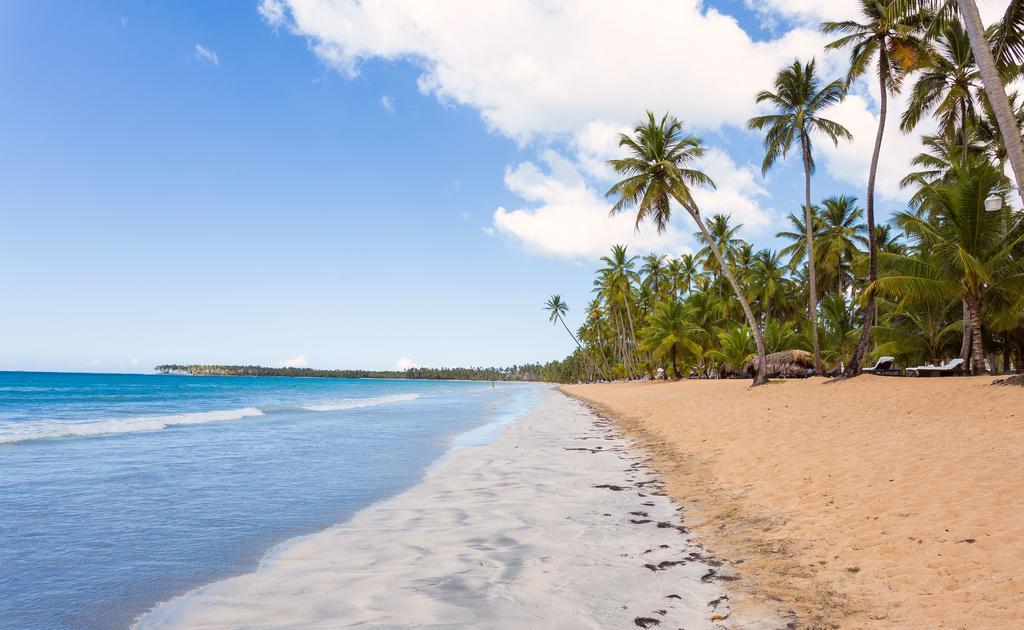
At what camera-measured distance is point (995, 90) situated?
8.97 meters

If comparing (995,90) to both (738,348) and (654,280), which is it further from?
(654,280)

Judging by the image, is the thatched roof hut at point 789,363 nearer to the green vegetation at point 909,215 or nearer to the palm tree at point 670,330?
the green vegetation at point 909,215

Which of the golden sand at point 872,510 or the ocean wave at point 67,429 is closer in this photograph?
the golden sand at point 872,510

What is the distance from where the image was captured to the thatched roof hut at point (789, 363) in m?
28.9

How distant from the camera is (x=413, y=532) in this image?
5.88 metres

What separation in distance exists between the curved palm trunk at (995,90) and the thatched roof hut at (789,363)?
69.3ft

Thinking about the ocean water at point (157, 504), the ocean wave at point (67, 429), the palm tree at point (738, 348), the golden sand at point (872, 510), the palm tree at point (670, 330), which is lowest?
the ocean wave at point (67, 429)

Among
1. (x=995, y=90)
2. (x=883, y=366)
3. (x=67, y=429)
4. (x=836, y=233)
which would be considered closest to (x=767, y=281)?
(x=836, y=233)

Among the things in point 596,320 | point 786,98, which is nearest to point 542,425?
point 786,98

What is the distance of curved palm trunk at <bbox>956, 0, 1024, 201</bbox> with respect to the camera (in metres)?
8.96

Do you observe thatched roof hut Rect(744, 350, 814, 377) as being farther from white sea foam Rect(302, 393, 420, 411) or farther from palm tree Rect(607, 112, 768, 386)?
white sea foam Rect(302, 393, 420, 411)

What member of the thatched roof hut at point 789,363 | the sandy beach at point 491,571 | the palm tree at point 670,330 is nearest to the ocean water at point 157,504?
the sandy beach at point 491,571

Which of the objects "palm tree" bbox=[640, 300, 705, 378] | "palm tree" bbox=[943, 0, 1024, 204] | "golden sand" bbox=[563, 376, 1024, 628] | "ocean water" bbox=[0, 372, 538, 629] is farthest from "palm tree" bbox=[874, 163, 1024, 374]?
"palm tree" bbox=[640, 300, 705, 378]

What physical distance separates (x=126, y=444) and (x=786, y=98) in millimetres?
27473
